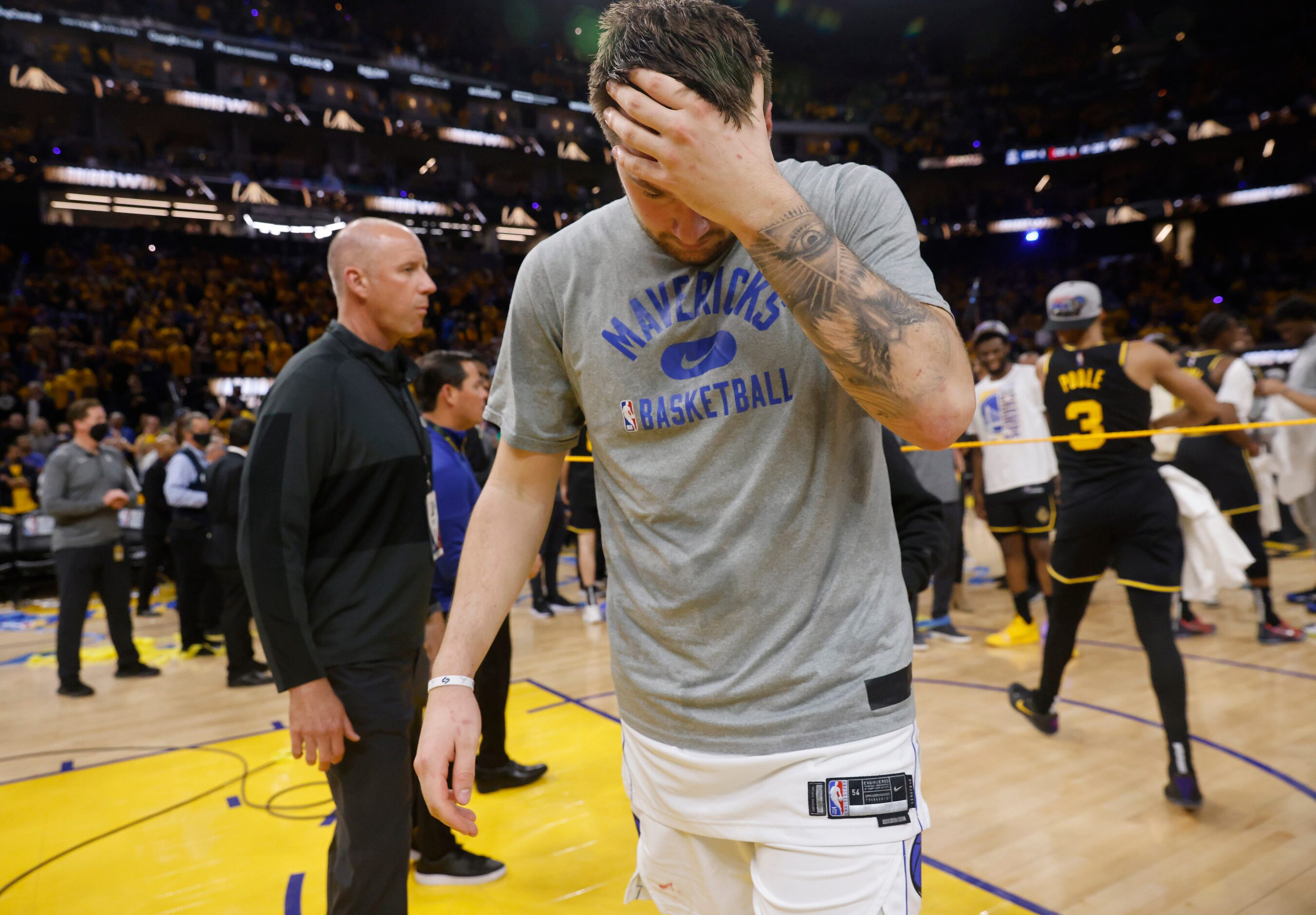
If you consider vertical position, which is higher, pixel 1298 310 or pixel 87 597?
pixel 1298 310

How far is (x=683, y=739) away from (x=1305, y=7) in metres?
30.2

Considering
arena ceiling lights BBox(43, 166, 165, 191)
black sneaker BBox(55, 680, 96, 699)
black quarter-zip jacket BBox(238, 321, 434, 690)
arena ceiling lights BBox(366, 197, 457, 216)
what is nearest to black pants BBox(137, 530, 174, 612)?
black sneaker BBox(55, 680, 96, 699)

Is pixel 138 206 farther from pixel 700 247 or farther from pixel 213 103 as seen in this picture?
pixel 700 247

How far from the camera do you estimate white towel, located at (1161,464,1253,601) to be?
358 centimetres

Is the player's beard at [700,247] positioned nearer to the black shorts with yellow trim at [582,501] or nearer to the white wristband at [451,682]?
the white wristband at [451,682]

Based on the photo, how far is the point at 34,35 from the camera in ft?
63.7

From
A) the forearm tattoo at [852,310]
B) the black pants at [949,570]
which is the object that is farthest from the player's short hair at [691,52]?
the black pants at [949,570]

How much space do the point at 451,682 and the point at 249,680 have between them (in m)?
4.98

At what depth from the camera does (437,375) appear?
3383 mm

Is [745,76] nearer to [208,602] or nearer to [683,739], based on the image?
[683,739]

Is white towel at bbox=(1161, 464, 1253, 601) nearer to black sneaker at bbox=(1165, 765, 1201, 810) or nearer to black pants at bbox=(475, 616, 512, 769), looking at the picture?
black sneaker at bbox=(1165, 765, 1201, 810)

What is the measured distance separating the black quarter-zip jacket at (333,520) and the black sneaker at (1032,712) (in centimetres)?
307

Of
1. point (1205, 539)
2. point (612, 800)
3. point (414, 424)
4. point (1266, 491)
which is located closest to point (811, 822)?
point (414, 424)

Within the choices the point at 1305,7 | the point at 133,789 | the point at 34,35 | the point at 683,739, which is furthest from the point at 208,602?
the point at 1305,7
